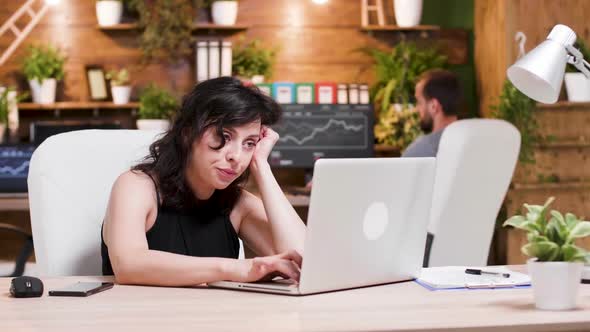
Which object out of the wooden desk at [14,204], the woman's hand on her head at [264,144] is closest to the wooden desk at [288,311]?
the woman's hand on her head at [264,144]

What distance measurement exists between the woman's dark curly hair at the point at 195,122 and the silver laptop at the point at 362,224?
1.23 feet

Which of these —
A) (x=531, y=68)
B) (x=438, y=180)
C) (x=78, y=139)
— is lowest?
(x=438, y=180)

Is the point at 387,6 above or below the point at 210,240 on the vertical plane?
above

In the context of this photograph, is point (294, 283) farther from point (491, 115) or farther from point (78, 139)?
point (491, 115)

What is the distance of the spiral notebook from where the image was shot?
1.97m

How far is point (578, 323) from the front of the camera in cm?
160

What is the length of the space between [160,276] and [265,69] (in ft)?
13.0

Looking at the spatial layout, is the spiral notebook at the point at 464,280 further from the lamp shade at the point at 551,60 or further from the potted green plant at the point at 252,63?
the potted green plant at the point at 252,63

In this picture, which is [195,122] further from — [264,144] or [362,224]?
[362,224]

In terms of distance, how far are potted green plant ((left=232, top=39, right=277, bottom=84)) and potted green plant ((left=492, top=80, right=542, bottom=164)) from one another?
4.53 ft

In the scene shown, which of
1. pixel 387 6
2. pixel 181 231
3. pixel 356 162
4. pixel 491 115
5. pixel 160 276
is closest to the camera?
pixel 356 162

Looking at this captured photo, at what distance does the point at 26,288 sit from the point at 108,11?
3983mm

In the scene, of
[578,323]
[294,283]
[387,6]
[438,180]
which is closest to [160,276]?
[294,283]

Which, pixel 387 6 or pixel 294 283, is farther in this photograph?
pixel 387 6
